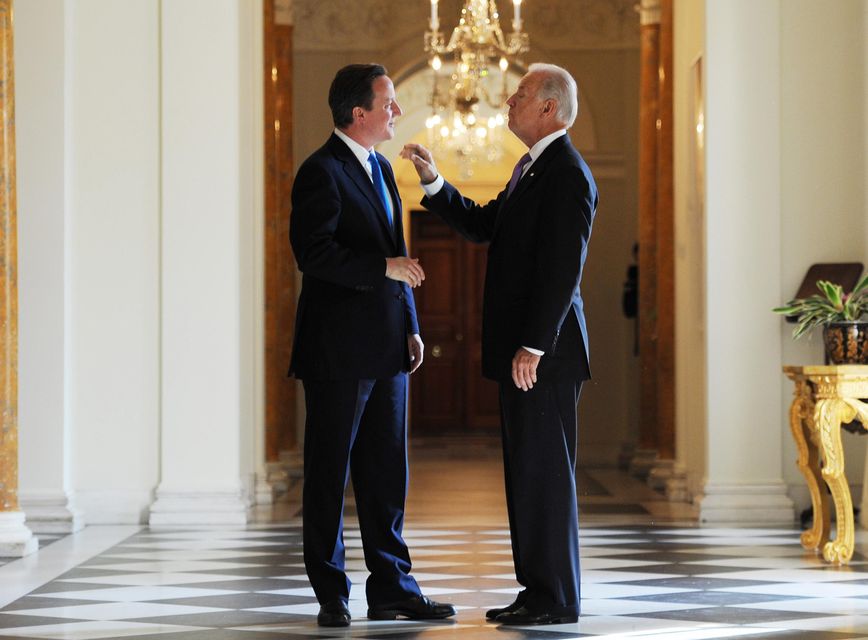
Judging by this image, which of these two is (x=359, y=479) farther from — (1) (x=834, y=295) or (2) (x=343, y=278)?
(1) (x=834, y=295)

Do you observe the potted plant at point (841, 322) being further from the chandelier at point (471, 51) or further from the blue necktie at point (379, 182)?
the chandelier at point (471, 51)

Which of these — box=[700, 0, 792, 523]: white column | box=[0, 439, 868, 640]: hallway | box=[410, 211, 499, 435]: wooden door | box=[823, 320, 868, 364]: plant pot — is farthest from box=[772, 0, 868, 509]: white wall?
box=[410, 211, 499, 435]: wooden door

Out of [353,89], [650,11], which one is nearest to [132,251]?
[353,89]

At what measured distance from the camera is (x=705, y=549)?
6488 mm

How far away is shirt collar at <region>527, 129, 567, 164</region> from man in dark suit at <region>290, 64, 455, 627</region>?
46cm

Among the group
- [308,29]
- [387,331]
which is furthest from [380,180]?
[308,29]

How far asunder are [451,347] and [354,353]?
15714 mm

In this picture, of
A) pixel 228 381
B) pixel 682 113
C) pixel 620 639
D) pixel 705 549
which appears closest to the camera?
pixel 620 639

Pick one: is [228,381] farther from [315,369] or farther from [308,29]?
[308,29]

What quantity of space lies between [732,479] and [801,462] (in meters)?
1.28

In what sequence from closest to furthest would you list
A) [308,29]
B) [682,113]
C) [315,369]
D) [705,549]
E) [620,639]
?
[620,639]
[315,369]
[705,549]
[682,113]
[308,29]

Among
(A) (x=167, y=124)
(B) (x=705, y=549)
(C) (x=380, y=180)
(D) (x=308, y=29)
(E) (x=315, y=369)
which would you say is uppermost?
(D) (x=308, y=29)

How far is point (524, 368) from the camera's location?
14.0ft

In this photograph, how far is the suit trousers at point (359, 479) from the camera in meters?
4.37
